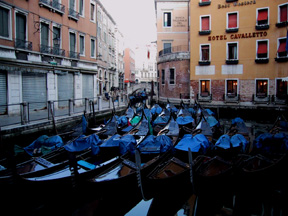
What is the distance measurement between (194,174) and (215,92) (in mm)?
11658

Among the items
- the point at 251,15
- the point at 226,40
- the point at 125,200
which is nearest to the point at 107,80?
the point at 226,40

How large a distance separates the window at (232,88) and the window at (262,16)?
3833mm

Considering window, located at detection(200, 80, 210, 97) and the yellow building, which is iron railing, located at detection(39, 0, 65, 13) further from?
window, located at detection(200, 80, 210, 97)

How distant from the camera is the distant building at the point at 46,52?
9.02 metres

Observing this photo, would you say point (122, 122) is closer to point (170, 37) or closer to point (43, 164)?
point (43, 164)

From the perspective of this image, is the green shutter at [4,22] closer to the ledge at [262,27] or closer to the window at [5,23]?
the window at [5,23]

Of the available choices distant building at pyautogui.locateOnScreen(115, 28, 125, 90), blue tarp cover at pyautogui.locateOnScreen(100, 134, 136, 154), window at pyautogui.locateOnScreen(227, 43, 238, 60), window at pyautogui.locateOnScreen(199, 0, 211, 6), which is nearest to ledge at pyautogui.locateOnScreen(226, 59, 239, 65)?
window at pyautogui.locateOnScreen(227, 43, 238, 60)

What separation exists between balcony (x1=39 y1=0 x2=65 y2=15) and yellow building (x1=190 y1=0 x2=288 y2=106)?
332 inches

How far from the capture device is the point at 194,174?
4.53 meters

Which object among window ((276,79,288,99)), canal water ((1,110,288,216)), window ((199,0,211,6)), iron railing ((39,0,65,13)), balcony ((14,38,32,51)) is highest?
window ((199,0,211,6))

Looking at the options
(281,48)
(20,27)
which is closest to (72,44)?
(20,27)

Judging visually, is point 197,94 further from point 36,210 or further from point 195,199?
point 36,210

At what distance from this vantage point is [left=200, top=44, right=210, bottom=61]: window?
1534 centimetres

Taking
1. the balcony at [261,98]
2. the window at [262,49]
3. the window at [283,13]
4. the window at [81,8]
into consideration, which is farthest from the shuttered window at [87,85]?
the window at [283,13]
